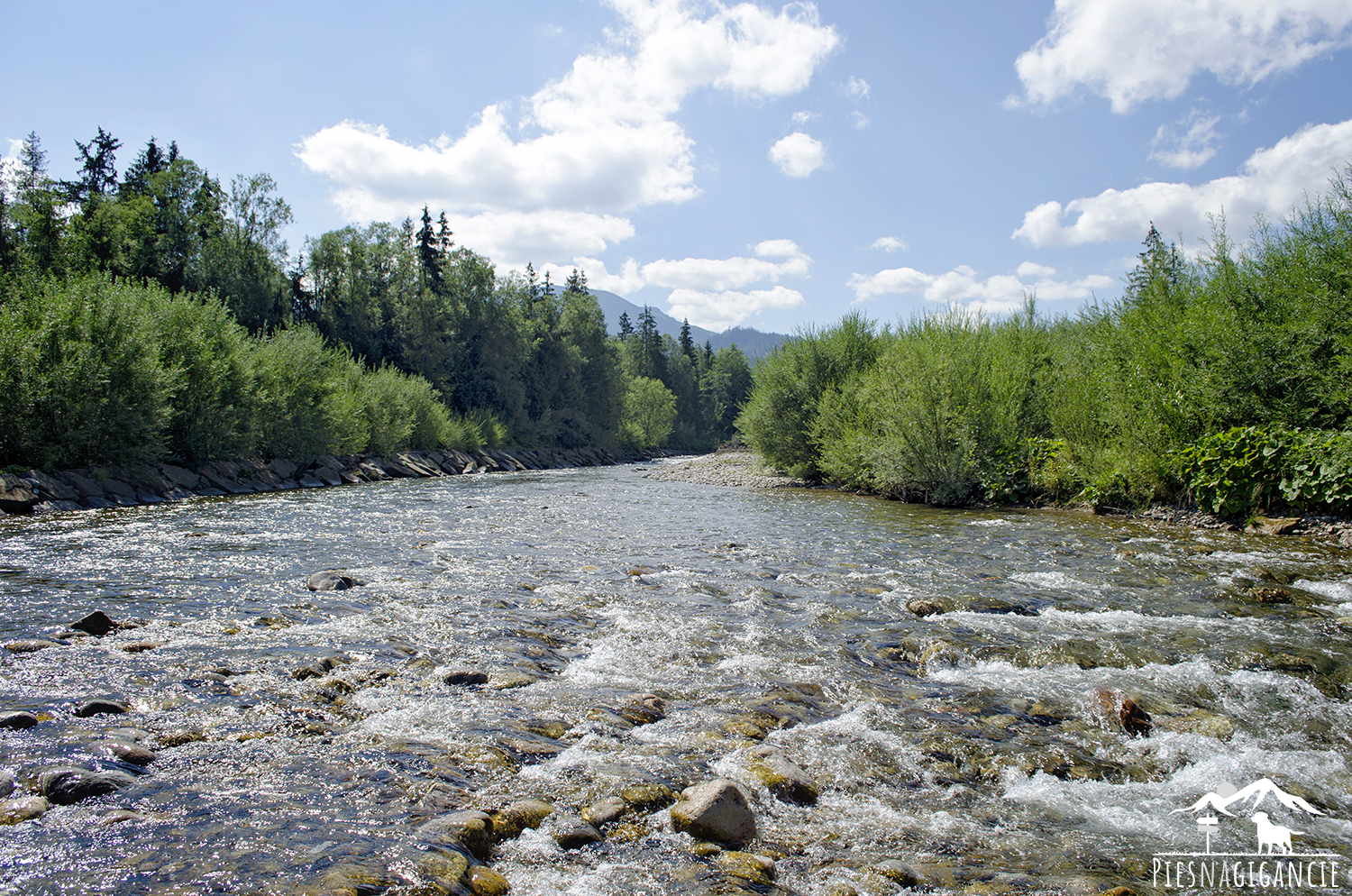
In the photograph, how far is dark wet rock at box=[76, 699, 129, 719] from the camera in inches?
206

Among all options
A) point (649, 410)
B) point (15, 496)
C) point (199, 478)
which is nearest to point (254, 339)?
point (199, 478)

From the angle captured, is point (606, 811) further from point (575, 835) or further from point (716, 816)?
point (716, 816)

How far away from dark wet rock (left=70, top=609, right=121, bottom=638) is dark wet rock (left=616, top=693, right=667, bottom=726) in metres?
6.16

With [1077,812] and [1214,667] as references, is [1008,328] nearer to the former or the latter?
[1214,667]

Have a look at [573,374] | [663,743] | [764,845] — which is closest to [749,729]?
[663,743]

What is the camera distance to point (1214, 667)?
22.0 ft

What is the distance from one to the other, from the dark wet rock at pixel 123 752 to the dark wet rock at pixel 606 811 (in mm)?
3112

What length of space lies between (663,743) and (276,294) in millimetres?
58100

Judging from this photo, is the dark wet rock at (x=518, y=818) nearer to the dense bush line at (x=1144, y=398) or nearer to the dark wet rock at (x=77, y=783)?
the dark wet rock at (x=77, y=783)

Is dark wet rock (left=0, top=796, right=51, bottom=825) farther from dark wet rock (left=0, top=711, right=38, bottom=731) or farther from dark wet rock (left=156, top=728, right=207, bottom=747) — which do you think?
dark wet rock (left=0, top=711, right=38, bottom=731)

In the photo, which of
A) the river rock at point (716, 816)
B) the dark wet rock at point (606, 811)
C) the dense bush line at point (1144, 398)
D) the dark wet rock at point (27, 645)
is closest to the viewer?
the river rock at point (716, 816)

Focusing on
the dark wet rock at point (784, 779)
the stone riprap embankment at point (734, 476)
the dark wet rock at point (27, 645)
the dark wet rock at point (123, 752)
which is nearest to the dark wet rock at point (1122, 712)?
the dark wet rock at point (784, 779)

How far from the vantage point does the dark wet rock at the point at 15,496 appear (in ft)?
55.3

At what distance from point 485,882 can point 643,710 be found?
2.39 metres
